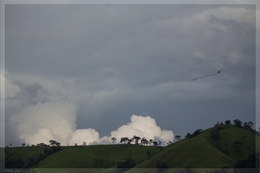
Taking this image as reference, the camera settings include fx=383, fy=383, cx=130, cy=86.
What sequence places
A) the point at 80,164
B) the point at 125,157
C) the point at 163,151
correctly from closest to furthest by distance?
1. the point at 163,151
2. the point at 80,164
3. the point at 125,157

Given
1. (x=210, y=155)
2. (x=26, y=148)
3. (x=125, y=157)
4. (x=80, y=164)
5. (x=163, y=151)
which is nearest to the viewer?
(x=210, y=155)

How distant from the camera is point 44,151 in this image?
614 feet

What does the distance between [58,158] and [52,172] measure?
2600 centimetres

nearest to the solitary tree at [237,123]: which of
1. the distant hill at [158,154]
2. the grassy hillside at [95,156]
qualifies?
the distant hill at [158,154]

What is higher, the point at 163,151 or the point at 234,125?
the point at 234,125

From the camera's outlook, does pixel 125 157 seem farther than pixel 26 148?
No

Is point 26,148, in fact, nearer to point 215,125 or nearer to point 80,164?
point 80,164

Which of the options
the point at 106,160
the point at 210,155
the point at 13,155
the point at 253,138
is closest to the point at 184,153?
the point at 210,155

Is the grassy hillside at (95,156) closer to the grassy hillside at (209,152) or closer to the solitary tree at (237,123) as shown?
the grassy hillside at (209,152)

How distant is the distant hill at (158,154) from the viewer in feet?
434

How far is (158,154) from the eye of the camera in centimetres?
14762

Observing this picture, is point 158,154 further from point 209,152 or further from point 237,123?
point 237,123

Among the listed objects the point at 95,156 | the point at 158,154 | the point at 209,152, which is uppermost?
the point at 209,152

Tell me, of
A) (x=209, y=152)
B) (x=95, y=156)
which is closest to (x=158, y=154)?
(x=209, y=152)
